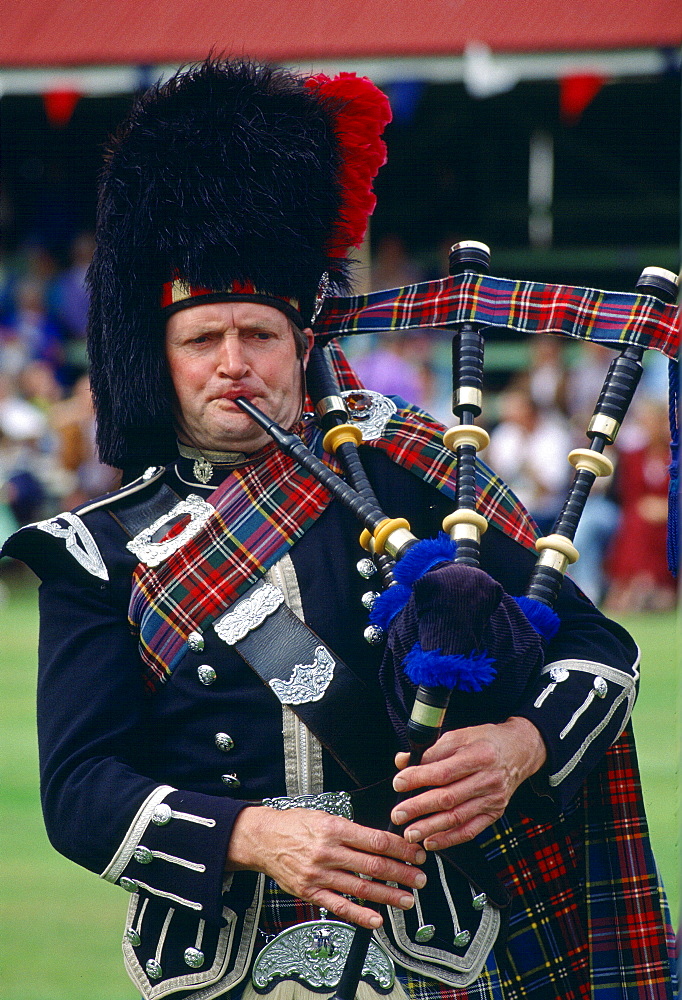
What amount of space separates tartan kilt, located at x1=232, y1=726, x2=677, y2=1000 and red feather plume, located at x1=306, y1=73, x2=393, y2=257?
1.06m

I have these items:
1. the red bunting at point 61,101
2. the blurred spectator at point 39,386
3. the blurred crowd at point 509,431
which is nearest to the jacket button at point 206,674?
the blurred crowd at point 509,431

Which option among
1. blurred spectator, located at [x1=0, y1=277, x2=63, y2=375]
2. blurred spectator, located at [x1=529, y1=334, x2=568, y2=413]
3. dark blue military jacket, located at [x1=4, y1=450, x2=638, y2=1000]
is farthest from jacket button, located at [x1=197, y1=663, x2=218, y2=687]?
blurred spectator, located at [x1=0, y1=277, x2=63, y2=375]

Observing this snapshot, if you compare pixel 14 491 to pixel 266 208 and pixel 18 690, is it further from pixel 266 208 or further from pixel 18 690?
pixel 266 208

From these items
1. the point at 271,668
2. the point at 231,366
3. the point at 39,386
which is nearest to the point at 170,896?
the point at 271,668

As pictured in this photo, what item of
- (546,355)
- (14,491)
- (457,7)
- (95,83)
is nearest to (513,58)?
(457,7)

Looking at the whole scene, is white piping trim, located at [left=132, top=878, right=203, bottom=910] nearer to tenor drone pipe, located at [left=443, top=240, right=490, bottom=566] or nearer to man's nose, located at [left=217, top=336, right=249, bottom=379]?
tenor drone pipe, located at [left=443, top=240, right=490, bottom=566]

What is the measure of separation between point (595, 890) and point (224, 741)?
2.36ft

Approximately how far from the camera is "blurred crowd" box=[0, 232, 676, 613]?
30.7 feet

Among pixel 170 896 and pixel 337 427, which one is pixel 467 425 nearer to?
pixel 337 427

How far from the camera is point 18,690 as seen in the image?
6.38 meters

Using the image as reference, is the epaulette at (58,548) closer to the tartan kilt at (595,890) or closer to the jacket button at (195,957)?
the jacket button at (195,957)

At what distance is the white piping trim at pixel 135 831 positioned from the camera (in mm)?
2004

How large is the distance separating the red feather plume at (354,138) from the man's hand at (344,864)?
1.07 metres

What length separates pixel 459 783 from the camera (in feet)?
6.17
